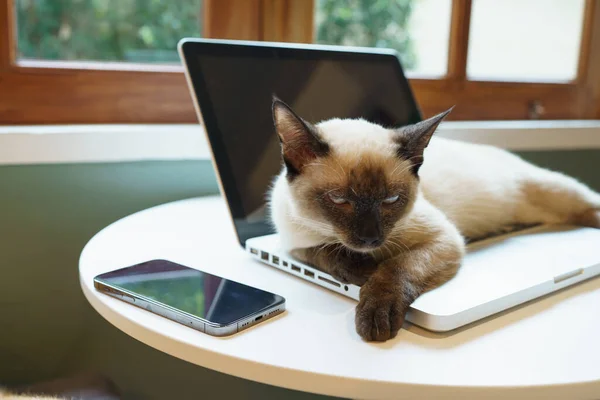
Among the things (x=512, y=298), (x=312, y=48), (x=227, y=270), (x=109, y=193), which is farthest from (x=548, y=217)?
(x=109, y=193)

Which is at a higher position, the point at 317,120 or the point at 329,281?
the point at 317,120

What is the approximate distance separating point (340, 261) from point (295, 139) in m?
0.20

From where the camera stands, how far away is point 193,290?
0.81m

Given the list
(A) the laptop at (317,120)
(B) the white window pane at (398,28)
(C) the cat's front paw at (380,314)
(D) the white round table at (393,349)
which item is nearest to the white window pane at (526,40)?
(B) the white window pane at (398,28)

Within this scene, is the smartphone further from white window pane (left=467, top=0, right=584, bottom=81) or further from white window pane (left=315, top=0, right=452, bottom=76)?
white window pane (left=467, top=0, right=584, bottom=81)

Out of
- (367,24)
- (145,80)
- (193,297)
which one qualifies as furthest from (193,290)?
(367,24)

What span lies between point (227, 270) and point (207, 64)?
0.40 metres

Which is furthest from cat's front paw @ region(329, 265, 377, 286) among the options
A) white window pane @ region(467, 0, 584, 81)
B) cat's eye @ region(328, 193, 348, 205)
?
white window pane @ region(467, 0, 584, 81)

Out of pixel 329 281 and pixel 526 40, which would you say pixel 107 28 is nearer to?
pixel 329 281

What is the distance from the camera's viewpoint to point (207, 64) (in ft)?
3.55

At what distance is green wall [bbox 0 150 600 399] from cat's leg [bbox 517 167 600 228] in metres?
0.79

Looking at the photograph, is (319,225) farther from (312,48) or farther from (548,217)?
(548,217)

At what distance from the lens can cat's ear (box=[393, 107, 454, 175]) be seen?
0.89 m

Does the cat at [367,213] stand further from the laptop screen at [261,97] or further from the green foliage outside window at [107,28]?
the green foliage outside window at [107,28]
